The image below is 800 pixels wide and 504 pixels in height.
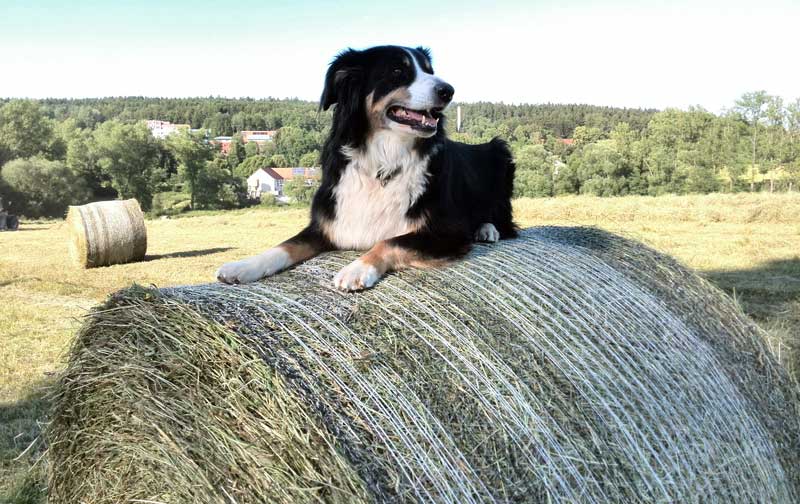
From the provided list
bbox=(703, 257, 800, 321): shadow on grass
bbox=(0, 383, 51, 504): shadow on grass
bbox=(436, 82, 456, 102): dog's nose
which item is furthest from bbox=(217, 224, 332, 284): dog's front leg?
bbox=(703, 257, 800, 321): shadow on grass

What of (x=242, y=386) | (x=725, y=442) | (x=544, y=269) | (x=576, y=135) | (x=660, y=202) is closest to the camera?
(x=242, y=386)

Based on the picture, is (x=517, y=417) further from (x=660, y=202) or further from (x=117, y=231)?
(x=660, y=202)

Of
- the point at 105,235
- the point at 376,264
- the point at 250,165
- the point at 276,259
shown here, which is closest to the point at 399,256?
the point at 376,264

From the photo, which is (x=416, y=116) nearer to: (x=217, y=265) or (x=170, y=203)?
(x=217, y=265)

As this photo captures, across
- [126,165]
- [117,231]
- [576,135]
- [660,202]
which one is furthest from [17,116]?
[660,202]

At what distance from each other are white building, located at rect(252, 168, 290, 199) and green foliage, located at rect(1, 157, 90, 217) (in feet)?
47.0

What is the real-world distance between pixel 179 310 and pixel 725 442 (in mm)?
2578

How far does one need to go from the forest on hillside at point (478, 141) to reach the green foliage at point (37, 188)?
8cm

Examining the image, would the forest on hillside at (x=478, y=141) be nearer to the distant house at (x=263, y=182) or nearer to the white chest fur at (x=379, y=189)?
the distant house at (x=263, y=182)

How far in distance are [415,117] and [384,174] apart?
32cm

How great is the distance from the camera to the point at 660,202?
19.2m

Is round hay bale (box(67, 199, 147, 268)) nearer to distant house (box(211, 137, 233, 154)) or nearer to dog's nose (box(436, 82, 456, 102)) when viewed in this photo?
dog's nose (box(436, 82, 456, 102))

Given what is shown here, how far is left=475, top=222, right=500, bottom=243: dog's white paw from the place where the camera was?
4.00m

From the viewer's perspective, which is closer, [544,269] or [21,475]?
[544,269]
